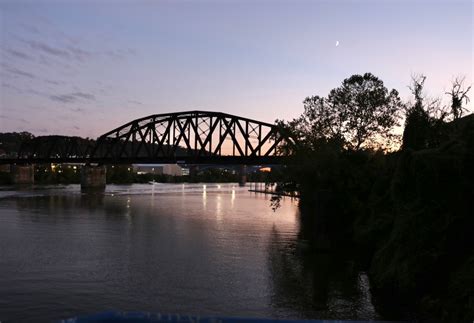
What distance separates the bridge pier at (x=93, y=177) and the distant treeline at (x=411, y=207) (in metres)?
134

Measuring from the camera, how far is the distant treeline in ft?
48.6

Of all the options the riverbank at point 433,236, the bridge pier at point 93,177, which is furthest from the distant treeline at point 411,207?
the bridge pier at point 93,177

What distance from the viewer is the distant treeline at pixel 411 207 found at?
14.8m

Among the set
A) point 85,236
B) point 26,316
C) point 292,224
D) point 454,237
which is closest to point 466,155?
point 454,237

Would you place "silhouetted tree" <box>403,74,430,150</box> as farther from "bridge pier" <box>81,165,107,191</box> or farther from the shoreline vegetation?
"bridge pier" <box>81,165,107,191</box>

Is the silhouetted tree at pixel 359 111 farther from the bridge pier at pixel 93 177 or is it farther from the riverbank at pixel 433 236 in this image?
the bridge pier at pixel 93 177

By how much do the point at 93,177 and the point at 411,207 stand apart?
161 meters

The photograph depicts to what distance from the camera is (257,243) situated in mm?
31109

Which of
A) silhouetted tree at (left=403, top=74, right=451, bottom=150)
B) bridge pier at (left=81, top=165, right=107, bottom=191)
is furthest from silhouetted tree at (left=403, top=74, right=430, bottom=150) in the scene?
bridge pier at (left=81, top=165, right=107, bottom=191)

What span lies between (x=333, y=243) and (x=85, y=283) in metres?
17.0

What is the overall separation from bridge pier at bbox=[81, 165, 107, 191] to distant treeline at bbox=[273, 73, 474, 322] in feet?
441

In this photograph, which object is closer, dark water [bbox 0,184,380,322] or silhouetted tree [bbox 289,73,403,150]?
dark water [bbox 0,184,380,322]

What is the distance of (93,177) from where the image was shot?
166m

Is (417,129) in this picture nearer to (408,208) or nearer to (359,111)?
(408,208)
